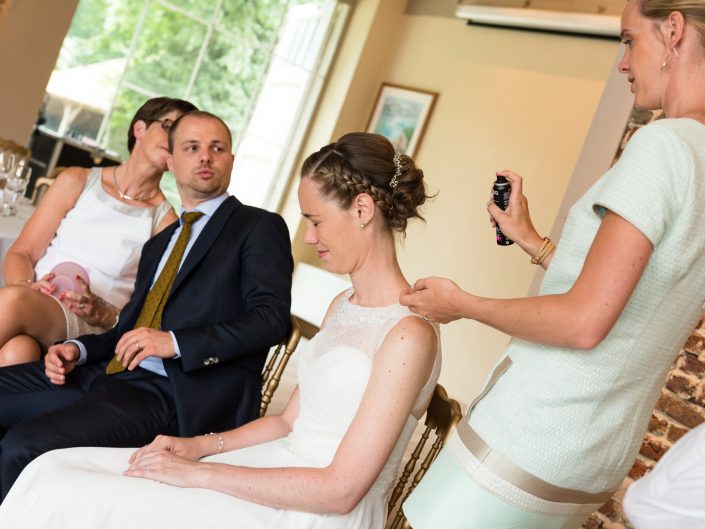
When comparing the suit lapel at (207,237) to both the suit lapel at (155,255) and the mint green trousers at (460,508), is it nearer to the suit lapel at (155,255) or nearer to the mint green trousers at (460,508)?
the suit lapel at (155,255)

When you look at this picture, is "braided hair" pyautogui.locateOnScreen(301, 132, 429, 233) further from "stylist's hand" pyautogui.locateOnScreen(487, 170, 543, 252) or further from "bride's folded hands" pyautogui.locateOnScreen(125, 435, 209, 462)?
"bride's folded hands" pyautogui.locateOnScreen(125, 435, 209, 462)

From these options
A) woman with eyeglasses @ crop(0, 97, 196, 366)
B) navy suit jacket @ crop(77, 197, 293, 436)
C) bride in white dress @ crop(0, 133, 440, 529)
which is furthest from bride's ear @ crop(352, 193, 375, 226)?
woman with eyeglasses @ crop(0, 97, 196, 366)

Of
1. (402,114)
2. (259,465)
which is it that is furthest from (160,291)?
(402,114)

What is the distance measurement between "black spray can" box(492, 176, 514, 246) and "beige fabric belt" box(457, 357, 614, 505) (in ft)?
1.38

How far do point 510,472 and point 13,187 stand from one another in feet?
9.09

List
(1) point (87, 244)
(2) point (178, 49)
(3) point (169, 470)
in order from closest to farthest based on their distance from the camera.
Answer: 1. (3) point (169, 470)
2. (1) point (87, 244)
3. (2) point (178, 49)

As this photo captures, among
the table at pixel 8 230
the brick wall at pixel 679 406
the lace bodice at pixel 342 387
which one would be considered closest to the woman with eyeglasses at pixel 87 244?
the table at pixel 8 230

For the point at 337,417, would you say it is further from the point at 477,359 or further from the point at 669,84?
the point at 477,359

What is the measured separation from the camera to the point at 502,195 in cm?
178

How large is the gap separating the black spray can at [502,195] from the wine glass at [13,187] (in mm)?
2346

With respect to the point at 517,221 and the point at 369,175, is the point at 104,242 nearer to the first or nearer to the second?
the point at 369,175

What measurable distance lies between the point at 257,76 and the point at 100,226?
233 inches

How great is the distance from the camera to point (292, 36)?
28.1 ft

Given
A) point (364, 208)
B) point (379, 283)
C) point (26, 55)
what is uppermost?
point (26, 55)
